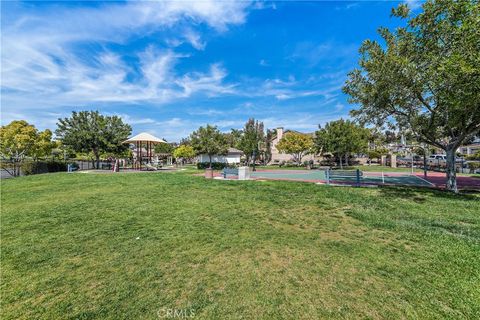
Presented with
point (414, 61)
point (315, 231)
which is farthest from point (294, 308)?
point (414, 61)

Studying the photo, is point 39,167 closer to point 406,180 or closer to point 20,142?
point 20,142

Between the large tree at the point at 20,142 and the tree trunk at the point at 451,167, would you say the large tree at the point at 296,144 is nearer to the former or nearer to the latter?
the tree trunk at the point at 451,167

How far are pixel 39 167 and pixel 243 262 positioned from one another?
28643 millimetres

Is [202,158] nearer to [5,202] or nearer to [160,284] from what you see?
[5,202]

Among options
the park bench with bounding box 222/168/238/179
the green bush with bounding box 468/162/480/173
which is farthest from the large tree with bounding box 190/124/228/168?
the green bush with bounding box 468/162/480/173

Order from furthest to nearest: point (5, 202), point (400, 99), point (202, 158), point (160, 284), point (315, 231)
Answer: point (202, 158)
point (400, 99)
point (5, 202)
point (315, 231)
point (160, 284)

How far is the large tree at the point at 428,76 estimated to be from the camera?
295 inches

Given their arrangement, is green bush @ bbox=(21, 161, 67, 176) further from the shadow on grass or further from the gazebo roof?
the shadow on grass

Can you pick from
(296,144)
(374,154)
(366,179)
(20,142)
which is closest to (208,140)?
(296,144)

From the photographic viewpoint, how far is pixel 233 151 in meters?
52.8

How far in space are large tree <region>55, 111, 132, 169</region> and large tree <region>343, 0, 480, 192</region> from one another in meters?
29.4

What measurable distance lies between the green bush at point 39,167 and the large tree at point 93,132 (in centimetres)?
467

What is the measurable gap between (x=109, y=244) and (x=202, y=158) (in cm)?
4056

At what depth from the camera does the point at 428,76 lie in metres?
9.38
